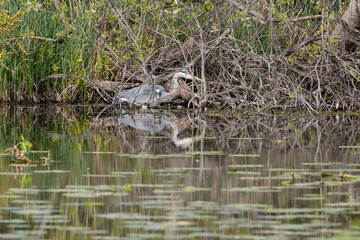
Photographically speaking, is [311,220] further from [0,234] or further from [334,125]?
[334,125]

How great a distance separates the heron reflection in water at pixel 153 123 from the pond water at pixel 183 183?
47mm

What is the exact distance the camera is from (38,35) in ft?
49.9

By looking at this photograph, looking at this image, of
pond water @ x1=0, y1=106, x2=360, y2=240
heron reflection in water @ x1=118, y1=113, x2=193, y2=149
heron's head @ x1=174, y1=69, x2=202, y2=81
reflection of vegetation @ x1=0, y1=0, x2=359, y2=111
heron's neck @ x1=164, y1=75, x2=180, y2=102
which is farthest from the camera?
heron's neck @ x1=164, y1=75, x2=180, y2=102

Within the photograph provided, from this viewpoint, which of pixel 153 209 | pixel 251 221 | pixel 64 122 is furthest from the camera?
pixel 64 122

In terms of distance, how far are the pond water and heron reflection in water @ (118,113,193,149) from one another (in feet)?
0.16

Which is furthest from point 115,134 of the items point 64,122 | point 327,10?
point 327,10

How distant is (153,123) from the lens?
11.2 metres

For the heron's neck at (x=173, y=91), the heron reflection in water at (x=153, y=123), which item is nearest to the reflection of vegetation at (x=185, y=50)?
the heron's neck at (x=173, y=91)

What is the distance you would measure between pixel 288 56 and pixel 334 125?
289 cm

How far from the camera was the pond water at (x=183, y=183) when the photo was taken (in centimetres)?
435

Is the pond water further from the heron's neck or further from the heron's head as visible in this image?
the heron's neck

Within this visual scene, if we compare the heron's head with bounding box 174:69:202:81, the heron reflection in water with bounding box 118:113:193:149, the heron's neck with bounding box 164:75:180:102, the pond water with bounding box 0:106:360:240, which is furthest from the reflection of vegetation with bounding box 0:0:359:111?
the pond water with bounding box 0:106:360:240

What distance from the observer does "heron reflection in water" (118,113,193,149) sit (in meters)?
8.74

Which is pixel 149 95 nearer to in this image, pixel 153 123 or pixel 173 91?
pixel 173 91
